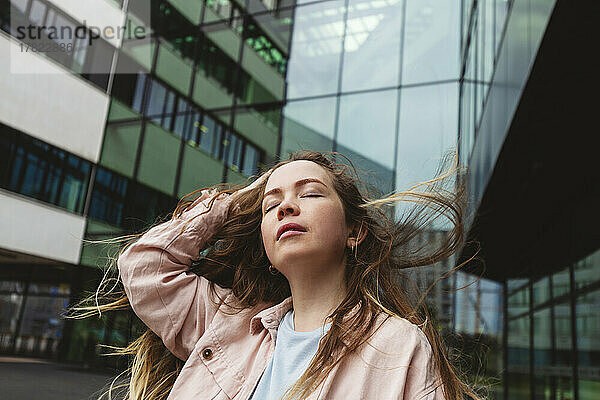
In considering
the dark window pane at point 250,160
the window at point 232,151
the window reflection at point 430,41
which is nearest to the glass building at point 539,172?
the window reflection at point 430,41

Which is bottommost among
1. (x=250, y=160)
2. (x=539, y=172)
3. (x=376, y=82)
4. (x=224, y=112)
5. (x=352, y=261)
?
(x=352, y=261)

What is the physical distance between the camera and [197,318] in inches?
64.8

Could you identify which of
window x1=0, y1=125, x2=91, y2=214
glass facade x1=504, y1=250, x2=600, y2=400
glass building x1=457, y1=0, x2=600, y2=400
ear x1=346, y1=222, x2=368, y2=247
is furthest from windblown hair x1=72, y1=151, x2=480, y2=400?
glass facade x1=504, y1=250, x2=600, y2=400

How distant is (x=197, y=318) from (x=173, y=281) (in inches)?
5.4

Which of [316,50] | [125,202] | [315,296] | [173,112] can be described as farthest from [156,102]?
[315,296]

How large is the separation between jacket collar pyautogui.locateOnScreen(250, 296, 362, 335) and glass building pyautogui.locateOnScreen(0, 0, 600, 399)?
142cm

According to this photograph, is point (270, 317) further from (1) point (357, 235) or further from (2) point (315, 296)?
(1) point (357, 235)

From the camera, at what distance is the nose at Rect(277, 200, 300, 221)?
147 cm

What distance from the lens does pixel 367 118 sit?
153 inches

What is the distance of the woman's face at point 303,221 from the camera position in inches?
57.0

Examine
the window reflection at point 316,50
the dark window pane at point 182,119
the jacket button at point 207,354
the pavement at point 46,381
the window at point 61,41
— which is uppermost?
the window reflection at point 316,50

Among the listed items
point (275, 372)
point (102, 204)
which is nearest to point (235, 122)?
point (102, 204)

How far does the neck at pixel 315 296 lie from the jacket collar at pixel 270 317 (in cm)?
7

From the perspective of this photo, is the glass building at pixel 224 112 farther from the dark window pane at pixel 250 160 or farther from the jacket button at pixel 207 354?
the jacket button at pixel 207 354
